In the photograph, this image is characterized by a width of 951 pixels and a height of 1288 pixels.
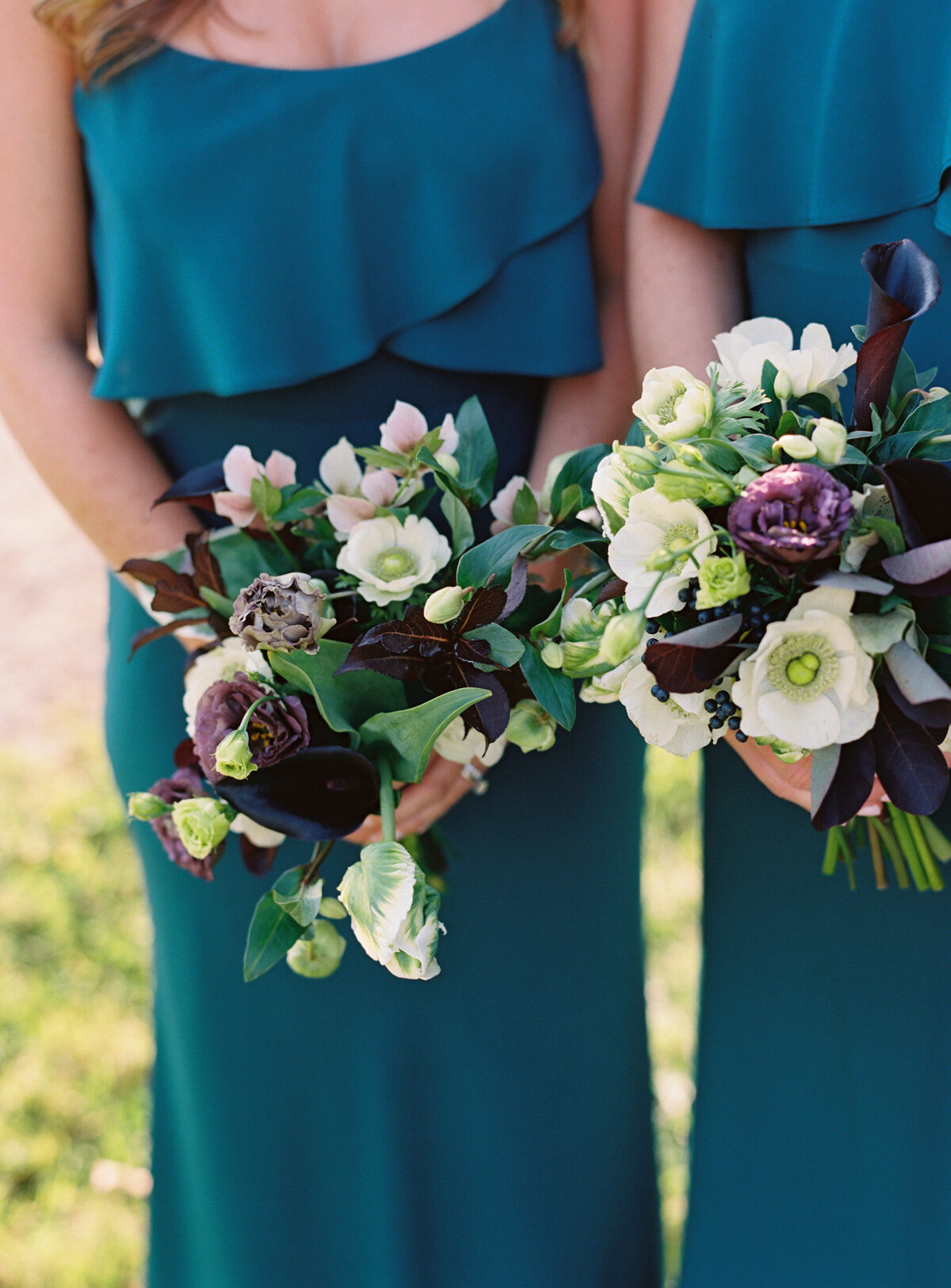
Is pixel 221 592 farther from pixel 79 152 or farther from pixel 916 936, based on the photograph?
pixel 916 936

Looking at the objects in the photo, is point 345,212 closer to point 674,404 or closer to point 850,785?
point 674,404

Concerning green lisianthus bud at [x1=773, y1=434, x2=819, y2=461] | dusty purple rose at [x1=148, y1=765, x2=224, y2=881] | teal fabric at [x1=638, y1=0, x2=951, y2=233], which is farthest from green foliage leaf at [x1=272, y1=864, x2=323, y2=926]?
teal fabric at [x1=638, y1=0, x2=951, y2=233]

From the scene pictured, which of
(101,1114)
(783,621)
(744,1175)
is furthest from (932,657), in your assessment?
(101,1114)

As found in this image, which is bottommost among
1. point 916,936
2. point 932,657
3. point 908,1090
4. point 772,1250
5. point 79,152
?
point 772,1250

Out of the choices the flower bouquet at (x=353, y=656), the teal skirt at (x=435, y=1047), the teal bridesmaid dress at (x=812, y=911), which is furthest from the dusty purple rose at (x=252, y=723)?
the teal bridesmaid dress at (x=812, y=911)

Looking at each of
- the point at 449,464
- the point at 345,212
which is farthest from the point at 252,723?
the point at 345,212

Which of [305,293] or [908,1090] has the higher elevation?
[305,293]

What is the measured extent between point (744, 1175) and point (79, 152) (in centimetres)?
135

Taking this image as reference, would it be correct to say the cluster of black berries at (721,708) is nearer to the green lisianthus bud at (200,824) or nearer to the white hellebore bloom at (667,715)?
the white hellebore bloom at (667,715)

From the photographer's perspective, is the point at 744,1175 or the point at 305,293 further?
the point at 744,1175

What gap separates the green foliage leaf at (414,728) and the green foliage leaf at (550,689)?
0.05 meters

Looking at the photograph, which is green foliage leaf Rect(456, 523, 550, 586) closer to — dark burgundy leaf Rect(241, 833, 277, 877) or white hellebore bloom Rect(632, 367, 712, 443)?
white hellebore bloom Rect(632, 367, 712, 443)

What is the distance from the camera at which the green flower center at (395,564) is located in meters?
0.93

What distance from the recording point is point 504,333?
3.99 ft
